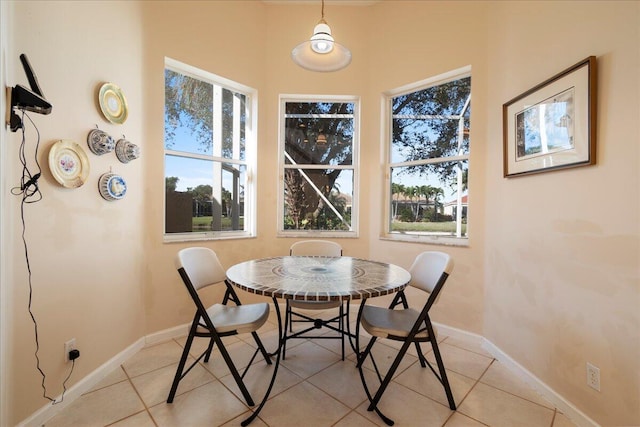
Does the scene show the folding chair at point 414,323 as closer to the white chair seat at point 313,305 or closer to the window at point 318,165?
the white chair seat at point 313,305

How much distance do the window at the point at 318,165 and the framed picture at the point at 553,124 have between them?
5.31ft

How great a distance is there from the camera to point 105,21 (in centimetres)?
196

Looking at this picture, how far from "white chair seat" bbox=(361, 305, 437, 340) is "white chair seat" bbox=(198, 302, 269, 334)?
679mm

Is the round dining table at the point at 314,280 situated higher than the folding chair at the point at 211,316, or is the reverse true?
the round dining table at the point at 314,280

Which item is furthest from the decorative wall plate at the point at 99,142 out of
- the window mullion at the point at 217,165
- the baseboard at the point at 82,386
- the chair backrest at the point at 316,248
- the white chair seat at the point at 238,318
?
the chair backrest at the point at 316,248

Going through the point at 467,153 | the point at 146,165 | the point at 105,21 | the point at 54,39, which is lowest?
the point at 146,165

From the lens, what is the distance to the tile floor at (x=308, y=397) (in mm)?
1560

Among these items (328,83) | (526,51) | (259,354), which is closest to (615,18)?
(526,51)

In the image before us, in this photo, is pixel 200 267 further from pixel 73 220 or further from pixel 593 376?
pixel 593 376

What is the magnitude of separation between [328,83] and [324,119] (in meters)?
0.40

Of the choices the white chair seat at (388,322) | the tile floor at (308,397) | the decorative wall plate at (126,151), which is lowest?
the tile floor at (308,397)

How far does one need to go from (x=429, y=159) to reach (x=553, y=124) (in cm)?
118

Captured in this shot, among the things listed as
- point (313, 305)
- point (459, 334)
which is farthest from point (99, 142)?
point (459, 334)

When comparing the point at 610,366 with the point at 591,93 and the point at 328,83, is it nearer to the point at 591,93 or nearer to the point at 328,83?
the point at 591,93
